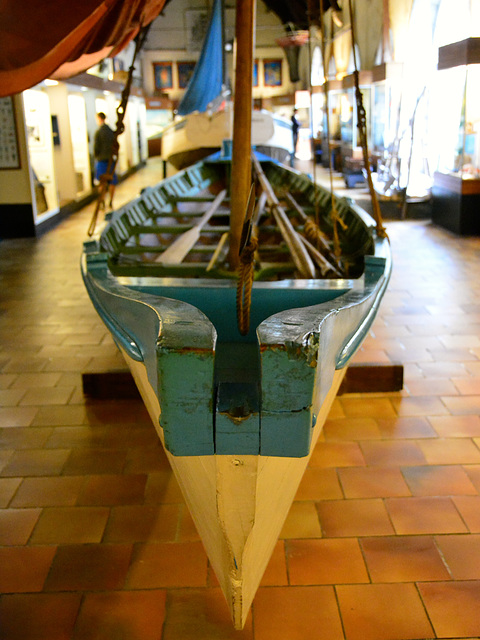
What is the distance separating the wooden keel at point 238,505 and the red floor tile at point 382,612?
307 millimetres

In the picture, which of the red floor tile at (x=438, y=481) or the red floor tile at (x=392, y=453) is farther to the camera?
the red floor tile at (x=392, y=453)

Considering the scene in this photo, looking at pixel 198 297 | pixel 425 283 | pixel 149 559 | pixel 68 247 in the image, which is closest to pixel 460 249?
pixel 425 283

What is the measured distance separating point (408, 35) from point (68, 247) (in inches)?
262

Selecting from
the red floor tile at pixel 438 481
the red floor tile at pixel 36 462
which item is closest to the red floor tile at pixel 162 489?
the red floor tile at pixel 36 462

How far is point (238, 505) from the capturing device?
153 cm

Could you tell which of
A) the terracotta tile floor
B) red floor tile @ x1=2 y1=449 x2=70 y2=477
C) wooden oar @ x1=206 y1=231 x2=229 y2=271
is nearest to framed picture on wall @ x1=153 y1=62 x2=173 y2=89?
wooden oar @ x1=206 y1=231 x2=229 y2=271

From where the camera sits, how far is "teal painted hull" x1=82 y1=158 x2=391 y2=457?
4.61 ft

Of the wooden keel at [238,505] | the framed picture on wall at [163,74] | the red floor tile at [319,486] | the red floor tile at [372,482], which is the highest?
the framed picture on wall at [163,74]

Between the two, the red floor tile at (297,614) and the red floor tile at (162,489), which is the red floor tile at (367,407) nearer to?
the red floor tile at (162,489)

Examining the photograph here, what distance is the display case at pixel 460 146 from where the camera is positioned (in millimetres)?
6723

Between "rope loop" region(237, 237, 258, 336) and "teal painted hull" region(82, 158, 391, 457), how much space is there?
6.0 inches

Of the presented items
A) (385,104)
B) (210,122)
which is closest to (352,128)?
(385,104)

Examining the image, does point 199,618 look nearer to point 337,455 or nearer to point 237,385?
point 237,385

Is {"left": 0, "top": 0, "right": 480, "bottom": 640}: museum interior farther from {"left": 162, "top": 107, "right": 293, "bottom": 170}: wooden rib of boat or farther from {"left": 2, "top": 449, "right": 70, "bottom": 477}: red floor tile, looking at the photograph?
{"left": 162, "top": 107, "right": 293, "bottom": 170}: wooden rib of boat
